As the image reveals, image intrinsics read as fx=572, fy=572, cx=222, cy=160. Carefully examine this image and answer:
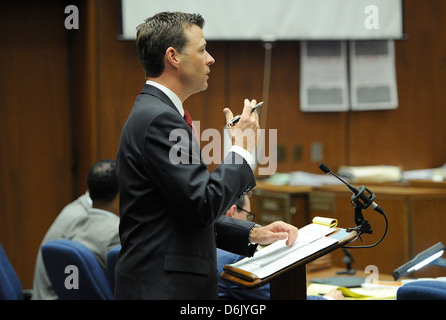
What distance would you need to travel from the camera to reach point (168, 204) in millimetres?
1373

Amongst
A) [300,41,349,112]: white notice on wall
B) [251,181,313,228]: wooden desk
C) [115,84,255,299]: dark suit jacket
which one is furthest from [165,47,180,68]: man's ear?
[300,41,349,112]: white notice on wall

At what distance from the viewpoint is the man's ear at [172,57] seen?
148cm

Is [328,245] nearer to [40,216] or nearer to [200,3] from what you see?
[200,3]

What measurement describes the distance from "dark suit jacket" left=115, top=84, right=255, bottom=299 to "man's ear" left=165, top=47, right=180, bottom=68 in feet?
0.43

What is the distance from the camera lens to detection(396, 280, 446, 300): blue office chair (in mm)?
1332

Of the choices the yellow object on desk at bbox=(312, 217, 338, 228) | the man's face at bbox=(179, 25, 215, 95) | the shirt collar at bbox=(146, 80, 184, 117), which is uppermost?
the man's face at bbox=(179, 25, 215, 95)

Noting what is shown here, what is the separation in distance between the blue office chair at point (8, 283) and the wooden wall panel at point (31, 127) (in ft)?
5.13

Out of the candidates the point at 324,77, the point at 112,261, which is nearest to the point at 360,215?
the point at 112,261

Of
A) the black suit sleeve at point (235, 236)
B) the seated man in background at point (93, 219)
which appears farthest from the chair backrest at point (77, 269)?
the black suit sleeve at point (235, 236)

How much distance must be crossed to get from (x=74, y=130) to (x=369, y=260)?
2.50 m

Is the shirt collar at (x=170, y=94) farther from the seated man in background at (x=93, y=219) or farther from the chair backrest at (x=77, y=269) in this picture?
the seated man in background at (x=93, y=219)

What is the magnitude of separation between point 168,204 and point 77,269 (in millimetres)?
1014

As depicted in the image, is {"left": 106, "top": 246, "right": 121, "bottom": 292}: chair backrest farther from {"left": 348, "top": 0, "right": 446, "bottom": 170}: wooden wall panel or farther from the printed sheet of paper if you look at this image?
{"left": 348, "top": 0, "right": 446, "bottom": 170}: wooden wall panel

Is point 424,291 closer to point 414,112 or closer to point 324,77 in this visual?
point 324,77
